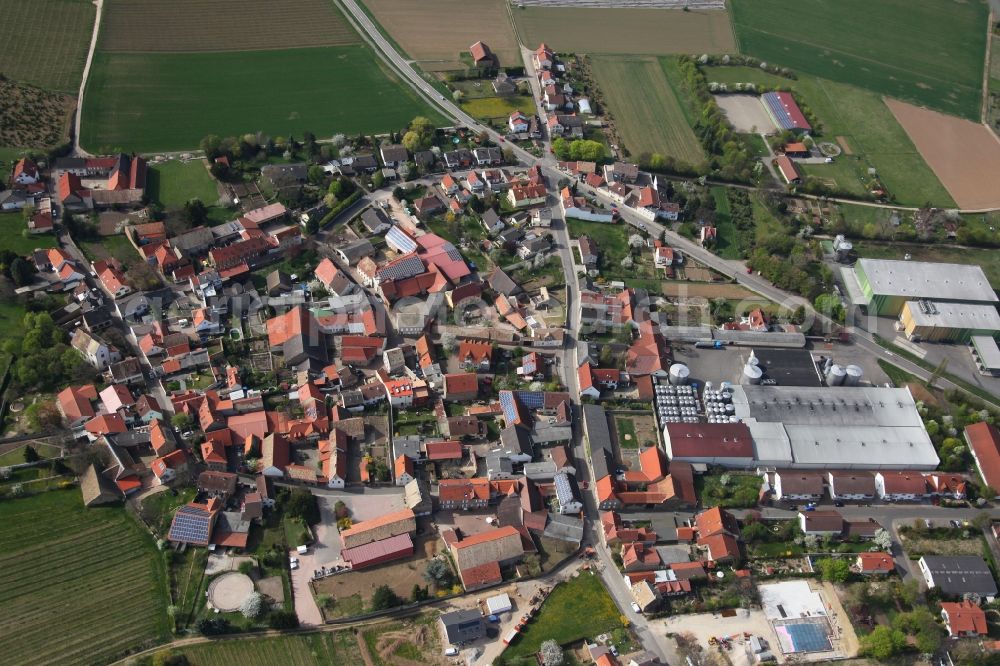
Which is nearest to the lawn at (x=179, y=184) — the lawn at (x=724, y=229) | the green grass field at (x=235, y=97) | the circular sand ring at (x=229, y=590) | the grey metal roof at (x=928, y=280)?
the green grass field at (x=235, y=97)

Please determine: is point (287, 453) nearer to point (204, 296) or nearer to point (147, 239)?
point (204, 296)

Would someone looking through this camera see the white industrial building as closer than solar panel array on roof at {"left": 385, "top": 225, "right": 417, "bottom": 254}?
Yes

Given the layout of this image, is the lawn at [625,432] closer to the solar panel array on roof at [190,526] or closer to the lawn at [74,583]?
the solar panel array on roof at [190,526]

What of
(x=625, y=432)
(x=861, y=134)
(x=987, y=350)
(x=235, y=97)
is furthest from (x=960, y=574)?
(x=235, y=97)

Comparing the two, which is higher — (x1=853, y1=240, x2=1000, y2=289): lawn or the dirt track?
the dirt track

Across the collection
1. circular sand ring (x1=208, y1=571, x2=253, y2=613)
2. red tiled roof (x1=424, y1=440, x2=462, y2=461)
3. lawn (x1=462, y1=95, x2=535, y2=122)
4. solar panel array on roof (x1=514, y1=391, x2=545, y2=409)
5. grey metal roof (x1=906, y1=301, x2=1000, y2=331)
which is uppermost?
lawn (x1=462, y1=95, x2=535, y2=122)

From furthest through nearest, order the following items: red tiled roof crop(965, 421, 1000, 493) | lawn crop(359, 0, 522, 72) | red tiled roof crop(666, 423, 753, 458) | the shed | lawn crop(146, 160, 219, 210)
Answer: lawn crop(359, 0, 522, 72) < lawn crop(146, 160, 219, 210) < red tiled roof crop(965, 421, 1000, 493) < red tiled roof crop(666, 423, 753, 458) < the shed

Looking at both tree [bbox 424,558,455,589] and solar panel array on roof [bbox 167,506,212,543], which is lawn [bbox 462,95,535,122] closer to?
solar panel array on roof [bbox 167,506,212,543]

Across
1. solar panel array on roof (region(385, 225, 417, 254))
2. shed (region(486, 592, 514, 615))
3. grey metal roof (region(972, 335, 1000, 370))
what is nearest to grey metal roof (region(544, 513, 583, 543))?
shed (region(486, 592, 514, 615))
